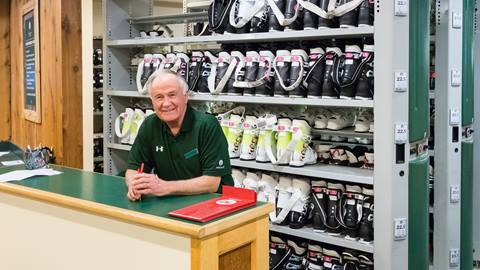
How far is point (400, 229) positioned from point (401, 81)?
2.73 ft

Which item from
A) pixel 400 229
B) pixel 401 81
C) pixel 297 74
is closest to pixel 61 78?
pixel 297 74

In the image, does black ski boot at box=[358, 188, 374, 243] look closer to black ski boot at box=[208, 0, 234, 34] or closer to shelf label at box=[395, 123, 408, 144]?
shelf label at box=[395, 123, 408, 144]

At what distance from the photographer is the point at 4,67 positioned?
5.54m

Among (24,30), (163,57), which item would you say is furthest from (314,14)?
(24,30)

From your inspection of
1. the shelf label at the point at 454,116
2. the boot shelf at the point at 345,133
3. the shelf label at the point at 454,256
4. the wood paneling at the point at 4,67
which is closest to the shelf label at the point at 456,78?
the shelf label at the point at 454,116

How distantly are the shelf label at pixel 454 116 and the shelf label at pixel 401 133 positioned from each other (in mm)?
766

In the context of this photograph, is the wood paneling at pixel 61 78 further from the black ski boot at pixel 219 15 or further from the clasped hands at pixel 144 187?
the clasped hands at pixel 144 187

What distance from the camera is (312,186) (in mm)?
3504

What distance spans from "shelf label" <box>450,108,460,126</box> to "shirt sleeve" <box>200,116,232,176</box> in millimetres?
1633

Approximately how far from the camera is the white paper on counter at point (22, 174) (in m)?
2.64

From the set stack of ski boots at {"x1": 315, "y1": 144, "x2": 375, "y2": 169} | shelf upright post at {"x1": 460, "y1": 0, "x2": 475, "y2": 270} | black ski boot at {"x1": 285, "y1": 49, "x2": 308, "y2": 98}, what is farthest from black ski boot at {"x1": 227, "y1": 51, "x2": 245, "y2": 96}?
shelf upright post at {"x1": 460, "y1": 0, "x2": 475, "y2": 270}

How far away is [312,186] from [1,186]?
1870mm

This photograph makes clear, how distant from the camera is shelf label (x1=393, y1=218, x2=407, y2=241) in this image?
9.94 ft

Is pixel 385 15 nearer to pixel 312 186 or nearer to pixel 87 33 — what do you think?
pixel 312 186
